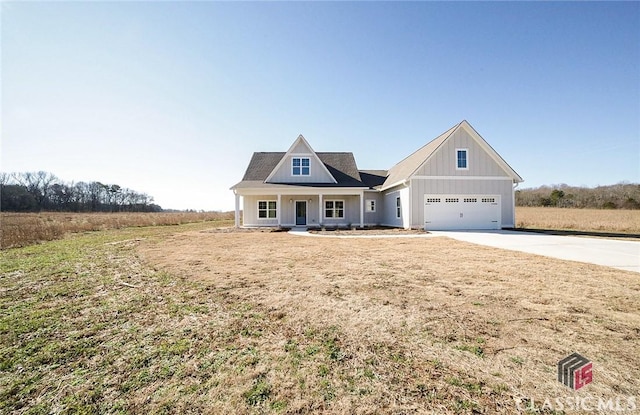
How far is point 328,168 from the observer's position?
21297 mm

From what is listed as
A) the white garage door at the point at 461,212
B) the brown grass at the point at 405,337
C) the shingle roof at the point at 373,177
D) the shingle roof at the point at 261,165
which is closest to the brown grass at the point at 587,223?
the white garage door at the point at 461,212

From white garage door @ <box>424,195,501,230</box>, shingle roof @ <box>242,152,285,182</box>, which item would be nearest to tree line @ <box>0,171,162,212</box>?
shingle roof @ <box>242,152,285,182</box>

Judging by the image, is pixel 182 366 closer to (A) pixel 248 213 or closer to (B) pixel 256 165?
(A) pixel 248 213

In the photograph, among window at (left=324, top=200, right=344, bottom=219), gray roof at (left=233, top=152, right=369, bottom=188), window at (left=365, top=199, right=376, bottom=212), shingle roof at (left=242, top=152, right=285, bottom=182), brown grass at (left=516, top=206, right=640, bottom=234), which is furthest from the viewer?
window at (left=365, top=199, right=376, bottom=212)

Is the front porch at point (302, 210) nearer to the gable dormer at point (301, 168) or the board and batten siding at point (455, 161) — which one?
the gable dormer at point (301, 168)

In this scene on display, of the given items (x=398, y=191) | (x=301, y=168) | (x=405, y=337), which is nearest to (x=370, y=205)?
(x=398, y=191)

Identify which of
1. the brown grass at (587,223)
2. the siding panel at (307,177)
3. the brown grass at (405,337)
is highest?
the siding panel at (307,177)

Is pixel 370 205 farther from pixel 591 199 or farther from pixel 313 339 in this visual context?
pixel 591 199

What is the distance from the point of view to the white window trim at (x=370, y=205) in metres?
20.4

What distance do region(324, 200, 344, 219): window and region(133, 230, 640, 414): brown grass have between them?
43.6 feet

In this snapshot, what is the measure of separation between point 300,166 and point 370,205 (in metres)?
6.12

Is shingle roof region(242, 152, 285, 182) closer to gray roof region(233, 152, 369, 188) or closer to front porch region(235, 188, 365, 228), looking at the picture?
gray roof region(233, 152, 369, 188)

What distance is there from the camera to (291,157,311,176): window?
63.2ft

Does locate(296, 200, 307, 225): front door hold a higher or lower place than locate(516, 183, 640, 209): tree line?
lower
